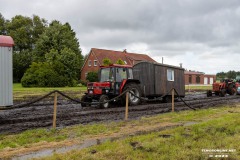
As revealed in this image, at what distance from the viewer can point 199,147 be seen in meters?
5.84

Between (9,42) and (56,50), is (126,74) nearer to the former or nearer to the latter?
(9,42)

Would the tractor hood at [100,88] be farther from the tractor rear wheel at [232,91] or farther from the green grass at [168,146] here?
the tractor rear wheel at [232,91]

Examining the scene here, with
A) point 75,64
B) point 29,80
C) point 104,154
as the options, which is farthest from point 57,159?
point 75,64

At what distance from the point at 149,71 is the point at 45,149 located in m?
12.3

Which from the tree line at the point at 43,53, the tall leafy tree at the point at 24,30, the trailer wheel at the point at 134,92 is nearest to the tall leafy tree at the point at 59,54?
the tree line at the point at 43,53

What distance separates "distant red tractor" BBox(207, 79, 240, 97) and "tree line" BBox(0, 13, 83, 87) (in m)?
22.9

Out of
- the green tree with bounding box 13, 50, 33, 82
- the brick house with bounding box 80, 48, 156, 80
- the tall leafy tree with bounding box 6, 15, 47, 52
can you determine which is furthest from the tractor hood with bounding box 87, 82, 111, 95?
Result: the tall leafy tree with bounding box 6, 15, 47, 52

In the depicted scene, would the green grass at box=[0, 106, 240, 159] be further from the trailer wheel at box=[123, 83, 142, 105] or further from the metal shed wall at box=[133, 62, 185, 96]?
the metal shed wall at box=[133, 62, 185, 96]

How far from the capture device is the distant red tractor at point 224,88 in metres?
25.1

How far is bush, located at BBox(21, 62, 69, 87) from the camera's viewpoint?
3916 cm

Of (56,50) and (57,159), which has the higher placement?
(56,50)

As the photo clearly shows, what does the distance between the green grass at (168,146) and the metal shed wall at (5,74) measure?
4.63 metres

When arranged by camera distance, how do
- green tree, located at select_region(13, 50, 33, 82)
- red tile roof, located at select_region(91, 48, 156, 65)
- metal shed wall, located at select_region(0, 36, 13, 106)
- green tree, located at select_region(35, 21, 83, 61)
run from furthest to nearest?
red tile roof, located at select_region(91, 48, 156, 65), green tree, located at select_region(13, 50, 33, 82), green tree, located at select_region(35, 21, 83, 61), metal shed wall, located at select_region(0, 36, 13, 106)

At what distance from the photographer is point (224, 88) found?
25688 millimetres
